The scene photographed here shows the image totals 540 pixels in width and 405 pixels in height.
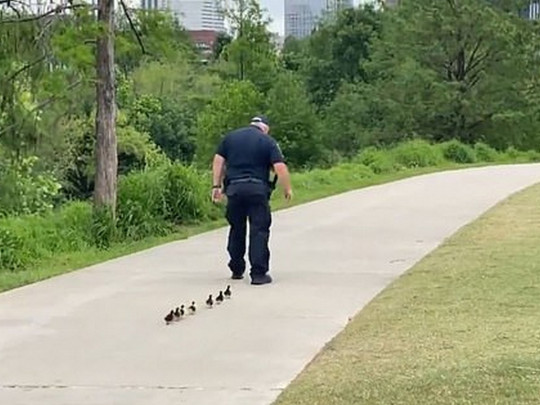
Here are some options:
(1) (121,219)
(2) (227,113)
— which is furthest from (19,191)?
(2) (227,113)

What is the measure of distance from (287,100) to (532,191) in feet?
92.1

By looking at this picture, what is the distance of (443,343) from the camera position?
25.4ft

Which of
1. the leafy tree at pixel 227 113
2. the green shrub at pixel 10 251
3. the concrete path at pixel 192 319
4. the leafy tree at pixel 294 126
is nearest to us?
the concrete path at pixel 192 319

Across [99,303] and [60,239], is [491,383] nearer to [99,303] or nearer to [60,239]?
[99,303]

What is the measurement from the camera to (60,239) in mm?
14477

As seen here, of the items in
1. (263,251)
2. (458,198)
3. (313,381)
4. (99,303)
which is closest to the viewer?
(313,381)

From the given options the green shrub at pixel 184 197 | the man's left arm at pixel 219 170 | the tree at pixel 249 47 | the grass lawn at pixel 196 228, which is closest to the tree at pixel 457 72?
the tree at pixel 249 47

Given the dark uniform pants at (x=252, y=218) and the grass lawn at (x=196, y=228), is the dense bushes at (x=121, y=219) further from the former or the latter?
the dark uniform pants at (x=252, y=218)

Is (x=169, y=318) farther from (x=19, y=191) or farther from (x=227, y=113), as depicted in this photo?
(x=227, y=113)

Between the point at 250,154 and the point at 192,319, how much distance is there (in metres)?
2.57

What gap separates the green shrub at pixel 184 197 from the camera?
17.7m

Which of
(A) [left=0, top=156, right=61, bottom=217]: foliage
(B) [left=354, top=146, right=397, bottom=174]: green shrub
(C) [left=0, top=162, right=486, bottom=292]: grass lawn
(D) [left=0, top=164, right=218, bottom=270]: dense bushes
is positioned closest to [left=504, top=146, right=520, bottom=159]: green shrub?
(B) [left=354, top=146, right=397, bottom=174]: green shrub

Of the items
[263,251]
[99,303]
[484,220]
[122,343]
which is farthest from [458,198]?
[122,343]

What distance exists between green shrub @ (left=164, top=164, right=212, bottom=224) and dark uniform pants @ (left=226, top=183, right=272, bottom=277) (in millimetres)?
6000
